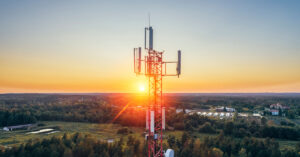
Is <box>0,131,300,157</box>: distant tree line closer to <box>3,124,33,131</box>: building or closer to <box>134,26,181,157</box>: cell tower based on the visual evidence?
<box>134,26,181,157</box>: cell tower

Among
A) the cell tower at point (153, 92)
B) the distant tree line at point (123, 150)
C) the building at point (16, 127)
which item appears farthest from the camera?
the building at point (16, 127)

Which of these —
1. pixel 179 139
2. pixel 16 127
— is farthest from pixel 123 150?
pixel 16 127

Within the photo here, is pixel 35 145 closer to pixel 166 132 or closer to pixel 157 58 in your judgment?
pixel 157 58

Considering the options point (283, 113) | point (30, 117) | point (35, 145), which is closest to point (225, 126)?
point (35, 145)

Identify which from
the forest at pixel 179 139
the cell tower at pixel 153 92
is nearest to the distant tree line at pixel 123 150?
the forest at pixel 179 139

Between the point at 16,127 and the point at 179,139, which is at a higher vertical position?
the point at 179,139

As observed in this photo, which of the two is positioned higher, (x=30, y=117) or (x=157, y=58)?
(x=157, y=58)

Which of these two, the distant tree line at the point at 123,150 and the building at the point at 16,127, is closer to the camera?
the distant tree line at the point at 123,150

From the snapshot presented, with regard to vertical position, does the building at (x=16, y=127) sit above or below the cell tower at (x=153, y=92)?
below

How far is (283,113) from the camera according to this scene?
77625mm

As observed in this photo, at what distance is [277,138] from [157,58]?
41.8m

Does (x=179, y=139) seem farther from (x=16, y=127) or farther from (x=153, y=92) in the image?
(x=16, y=127)

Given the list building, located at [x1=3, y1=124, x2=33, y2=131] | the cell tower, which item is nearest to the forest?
building, located at [x1=3, y1=124, x2=33, y2=131]

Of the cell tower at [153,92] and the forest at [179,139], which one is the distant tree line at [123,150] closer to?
the forest at [179,139]
